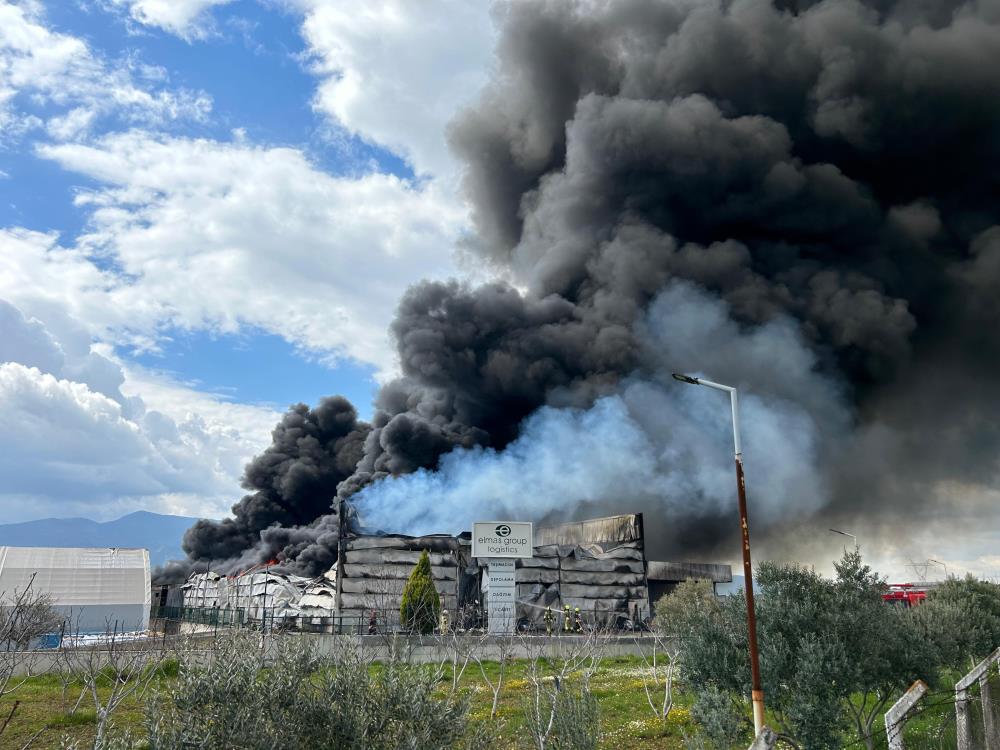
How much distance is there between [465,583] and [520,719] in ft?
98.9

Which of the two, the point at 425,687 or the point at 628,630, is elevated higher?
the point at 425,687

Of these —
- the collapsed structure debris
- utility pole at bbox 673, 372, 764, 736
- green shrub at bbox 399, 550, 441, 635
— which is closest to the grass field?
utility pole at bbox 673, 372, 764, 736

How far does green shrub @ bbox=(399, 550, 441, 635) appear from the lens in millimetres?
38719

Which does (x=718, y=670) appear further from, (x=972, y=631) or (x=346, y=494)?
(x=346, y=494)

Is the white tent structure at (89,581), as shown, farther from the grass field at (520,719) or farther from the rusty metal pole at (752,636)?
the rusty metal pole at (752,636)

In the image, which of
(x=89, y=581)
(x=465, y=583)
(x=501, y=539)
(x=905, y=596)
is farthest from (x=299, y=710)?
(x=905, y=596)

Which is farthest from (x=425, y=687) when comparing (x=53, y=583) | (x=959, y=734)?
(x=53, y=583)

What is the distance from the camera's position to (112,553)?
229ft

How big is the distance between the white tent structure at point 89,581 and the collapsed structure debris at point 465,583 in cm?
1486

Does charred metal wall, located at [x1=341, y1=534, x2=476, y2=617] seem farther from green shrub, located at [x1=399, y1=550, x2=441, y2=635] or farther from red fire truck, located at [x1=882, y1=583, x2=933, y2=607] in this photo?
red fire truck, located at [x1=882, y1=583, x2=933, y2=607]

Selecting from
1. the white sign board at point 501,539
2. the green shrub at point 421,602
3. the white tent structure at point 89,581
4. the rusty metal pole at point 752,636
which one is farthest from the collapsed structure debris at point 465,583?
the rusty metal pole at point 752,636

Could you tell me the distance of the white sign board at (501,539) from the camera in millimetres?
42531

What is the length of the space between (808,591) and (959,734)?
467 cm

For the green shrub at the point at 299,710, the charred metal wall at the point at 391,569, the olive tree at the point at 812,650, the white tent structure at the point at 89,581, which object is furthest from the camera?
the white tent structure at the point at 89,581
